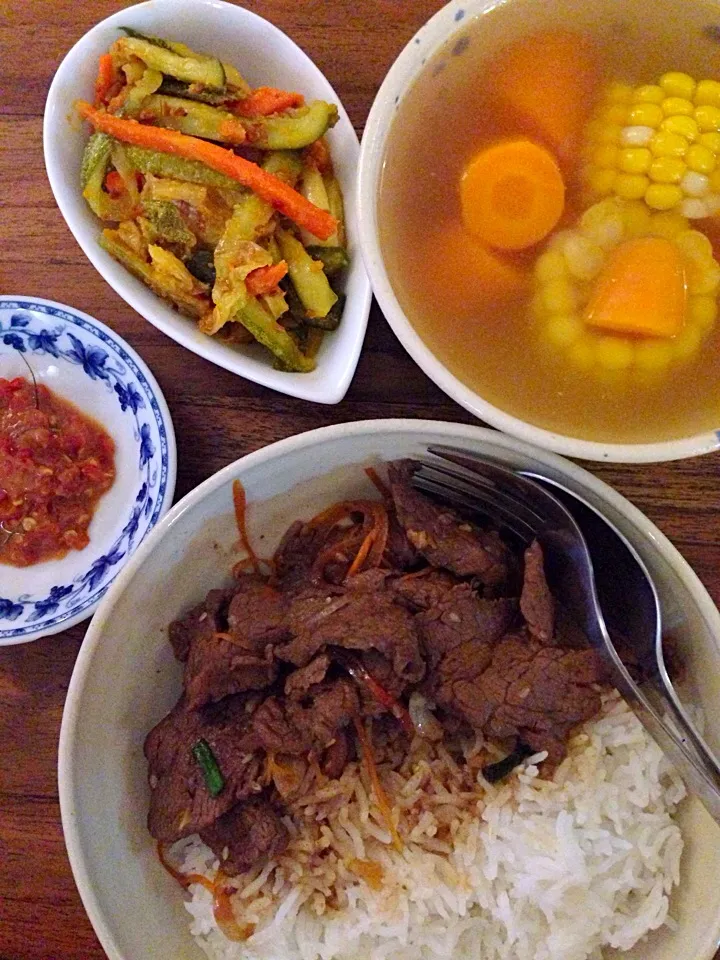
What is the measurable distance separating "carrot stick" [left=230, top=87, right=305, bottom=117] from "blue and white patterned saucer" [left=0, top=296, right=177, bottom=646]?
0.61 meters

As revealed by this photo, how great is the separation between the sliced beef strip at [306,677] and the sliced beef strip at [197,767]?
0.45ft

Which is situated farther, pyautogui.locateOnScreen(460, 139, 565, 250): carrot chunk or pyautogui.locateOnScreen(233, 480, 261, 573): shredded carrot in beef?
pyautogui.locateOnScreen(233, 480, 261, 573): shredded carrot in beef

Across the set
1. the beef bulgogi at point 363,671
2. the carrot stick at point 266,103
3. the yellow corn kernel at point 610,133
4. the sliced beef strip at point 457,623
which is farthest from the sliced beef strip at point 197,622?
the yellow corn kernel at point 610,133

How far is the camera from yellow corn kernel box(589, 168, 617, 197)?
1.49 metres

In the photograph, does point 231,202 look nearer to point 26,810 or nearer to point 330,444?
point 330,444

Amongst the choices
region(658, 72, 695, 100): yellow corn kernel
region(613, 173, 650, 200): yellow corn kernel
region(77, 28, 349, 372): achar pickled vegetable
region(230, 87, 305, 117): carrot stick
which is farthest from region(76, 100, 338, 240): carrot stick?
region(658, 72, 695, 100): yellow corn kernel

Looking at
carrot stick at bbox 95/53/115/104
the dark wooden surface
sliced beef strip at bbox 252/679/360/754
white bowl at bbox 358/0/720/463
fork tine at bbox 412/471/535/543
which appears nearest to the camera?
white bowl at bbox 358/0/720/463

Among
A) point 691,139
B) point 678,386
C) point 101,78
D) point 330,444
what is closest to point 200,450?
point 330,444

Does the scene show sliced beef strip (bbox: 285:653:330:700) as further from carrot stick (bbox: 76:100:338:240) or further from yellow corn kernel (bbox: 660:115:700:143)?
yellow corn kernel (bbox: 660:115:700:143)

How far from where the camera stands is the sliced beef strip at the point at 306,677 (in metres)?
1.55

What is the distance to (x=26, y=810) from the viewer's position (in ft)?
6.29

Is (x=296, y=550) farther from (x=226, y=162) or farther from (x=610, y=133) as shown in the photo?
(x=610, y=133)

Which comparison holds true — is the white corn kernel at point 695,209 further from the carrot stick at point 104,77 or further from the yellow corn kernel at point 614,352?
the carrot stick at point 104,77

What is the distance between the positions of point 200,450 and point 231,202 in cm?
59
